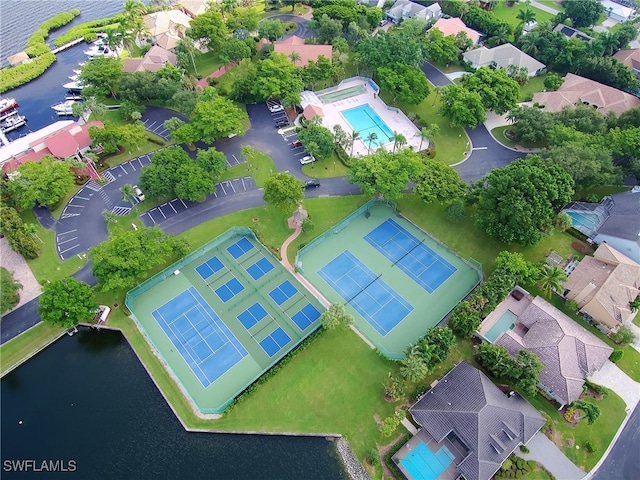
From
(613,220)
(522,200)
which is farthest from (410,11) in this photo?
(613,220)

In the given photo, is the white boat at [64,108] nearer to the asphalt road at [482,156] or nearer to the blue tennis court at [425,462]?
the asphalt road at [482,156]

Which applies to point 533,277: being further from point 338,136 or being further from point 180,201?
point 180,201

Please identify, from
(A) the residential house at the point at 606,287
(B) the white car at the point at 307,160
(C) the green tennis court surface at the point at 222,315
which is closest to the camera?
(C) the green tennis court surface at the point at 222,315

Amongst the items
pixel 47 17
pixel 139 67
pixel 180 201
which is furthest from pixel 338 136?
pixel 47 17

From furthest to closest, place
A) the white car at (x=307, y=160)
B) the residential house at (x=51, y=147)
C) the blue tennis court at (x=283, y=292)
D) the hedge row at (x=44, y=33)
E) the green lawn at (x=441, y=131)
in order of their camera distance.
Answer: the hedge row at (x=44, y=33), the green lawn at (x=441, y=131), the white car at (x=307, y=160), the residential house at (x=51, y=147), the blue tennis court at (x=283, y=292)

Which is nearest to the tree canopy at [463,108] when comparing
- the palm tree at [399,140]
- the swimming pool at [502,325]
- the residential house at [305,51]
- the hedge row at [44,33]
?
the palm tree at [399,140]

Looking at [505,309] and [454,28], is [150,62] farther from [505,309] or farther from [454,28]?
[505,309]
